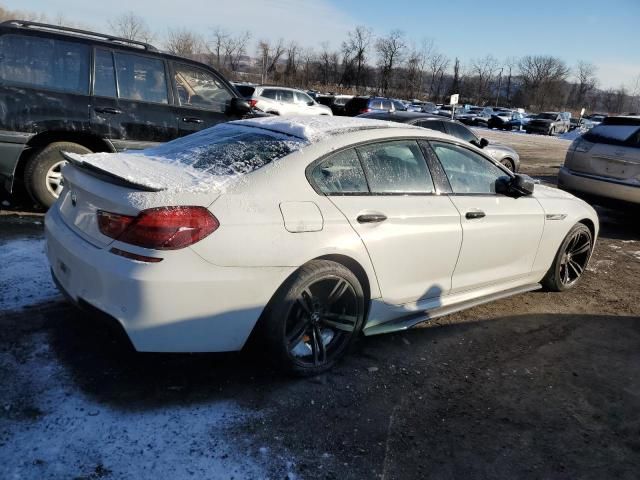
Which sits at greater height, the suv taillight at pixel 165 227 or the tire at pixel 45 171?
the suv taillight at pixel 165 227

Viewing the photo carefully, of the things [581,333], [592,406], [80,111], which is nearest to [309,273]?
[592,406]

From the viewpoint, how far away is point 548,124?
36938 millimetres

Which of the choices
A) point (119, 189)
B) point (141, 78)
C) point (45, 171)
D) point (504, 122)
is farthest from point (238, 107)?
point (504, 122)

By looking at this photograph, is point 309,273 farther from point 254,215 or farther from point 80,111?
point 80,111

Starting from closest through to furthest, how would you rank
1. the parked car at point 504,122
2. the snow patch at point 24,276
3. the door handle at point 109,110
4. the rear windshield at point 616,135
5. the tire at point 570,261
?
the snow patch at point 24,276 → the tire at point 570,261 → the door handle at point 109,110 → the rear windshield at point 616,135 → the parked car at point 504,122

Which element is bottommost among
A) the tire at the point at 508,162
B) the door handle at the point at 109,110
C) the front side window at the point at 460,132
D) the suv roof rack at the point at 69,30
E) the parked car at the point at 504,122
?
the parked car at the point at 504,122

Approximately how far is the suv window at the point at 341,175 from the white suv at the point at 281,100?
14.7 metres

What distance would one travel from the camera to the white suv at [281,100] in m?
17.9

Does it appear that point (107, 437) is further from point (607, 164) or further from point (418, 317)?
point (607, 164)

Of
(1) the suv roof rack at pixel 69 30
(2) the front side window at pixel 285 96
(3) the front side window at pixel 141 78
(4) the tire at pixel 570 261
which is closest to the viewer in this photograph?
(4) the tire at pixel 570 261

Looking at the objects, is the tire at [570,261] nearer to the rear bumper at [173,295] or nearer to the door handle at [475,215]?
the door handle at [475,215]

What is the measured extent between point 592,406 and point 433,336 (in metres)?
1.11

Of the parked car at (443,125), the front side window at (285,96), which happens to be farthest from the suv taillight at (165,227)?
the front side window at (285,96)

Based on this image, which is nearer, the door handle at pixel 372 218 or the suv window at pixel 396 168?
the door handle at pixel 372 218
